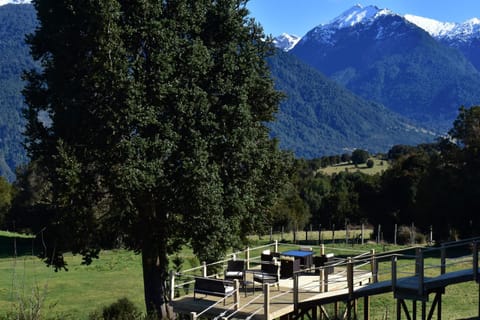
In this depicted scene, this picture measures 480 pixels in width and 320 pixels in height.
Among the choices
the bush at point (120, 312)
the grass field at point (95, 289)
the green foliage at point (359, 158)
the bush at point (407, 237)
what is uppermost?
the green foliage at point (359, 158)

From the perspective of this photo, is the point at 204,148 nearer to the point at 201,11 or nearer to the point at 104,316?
the point at 201,11

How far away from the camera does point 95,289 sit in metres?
34.7

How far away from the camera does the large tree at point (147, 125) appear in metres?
19.7

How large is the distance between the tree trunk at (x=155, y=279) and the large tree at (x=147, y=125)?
0.04 metres

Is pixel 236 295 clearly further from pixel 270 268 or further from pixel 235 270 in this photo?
pixel 235 270

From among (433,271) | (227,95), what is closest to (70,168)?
(227,95)

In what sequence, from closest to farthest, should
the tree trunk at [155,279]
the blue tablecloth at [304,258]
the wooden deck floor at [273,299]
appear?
the wooden deck floor at [273,299] < the blue tablecloth at [304,258] < the tree trunk at [155,279]

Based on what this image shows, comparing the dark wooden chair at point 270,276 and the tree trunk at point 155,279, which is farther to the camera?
the tree trunk at point 155,279

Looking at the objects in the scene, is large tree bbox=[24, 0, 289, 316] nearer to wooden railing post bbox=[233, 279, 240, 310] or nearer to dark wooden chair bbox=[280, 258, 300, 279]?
dark wooden chair bbox=[280, 258, 300, 279]

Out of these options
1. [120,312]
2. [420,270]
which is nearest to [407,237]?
[120,312]

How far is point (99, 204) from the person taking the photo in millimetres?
21484

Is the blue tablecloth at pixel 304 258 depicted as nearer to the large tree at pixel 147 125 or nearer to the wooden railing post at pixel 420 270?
the large tree at pixel 147 125

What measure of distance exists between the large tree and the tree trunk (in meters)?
0.04

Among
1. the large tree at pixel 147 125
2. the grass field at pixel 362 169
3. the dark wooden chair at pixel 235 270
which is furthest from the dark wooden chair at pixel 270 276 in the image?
the grass field at pixel 362 169
